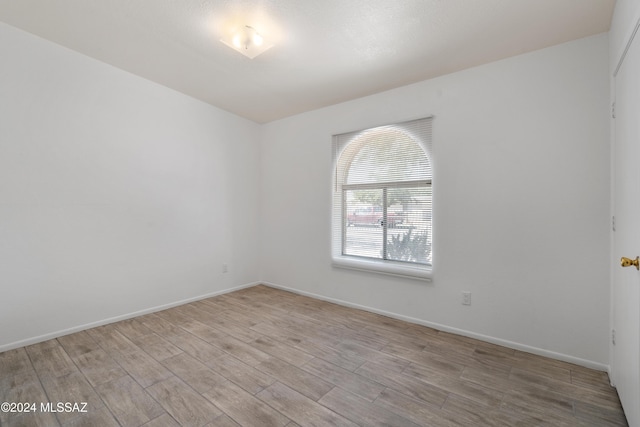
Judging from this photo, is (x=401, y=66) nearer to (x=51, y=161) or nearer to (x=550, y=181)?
(x=550, y=181)

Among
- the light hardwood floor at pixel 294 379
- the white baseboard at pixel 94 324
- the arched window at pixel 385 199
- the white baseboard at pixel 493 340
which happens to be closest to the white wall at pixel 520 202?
the white baseboard at pixel 493 340

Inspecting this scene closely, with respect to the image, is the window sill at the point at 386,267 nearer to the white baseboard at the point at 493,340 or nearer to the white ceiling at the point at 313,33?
the white baseboard at the point at 493,340

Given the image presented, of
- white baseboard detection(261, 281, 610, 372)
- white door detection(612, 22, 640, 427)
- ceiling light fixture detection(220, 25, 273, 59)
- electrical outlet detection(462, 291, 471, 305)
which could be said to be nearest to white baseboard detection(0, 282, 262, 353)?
white baseboard detection(261, 281, 610, 372)

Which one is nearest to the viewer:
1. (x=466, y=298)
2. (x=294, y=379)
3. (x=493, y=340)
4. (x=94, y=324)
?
(x=294, y=379)

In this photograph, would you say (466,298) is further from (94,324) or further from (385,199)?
(94,324)

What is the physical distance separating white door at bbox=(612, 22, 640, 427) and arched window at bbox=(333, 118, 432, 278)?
138 centimetres

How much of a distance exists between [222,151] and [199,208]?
92cm

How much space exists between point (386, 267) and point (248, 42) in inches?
104

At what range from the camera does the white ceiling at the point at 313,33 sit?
201 centimetres

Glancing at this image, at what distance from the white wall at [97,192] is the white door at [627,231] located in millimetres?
4056

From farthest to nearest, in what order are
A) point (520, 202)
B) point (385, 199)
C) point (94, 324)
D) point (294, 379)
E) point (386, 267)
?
point (385, 199), point (386, 267), point (94, 324), point (520, 202), point (294, 379)

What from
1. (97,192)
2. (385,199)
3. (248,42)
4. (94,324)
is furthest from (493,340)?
(97,192)

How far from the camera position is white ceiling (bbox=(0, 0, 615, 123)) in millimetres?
2006

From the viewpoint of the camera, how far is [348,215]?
3.73 meters
